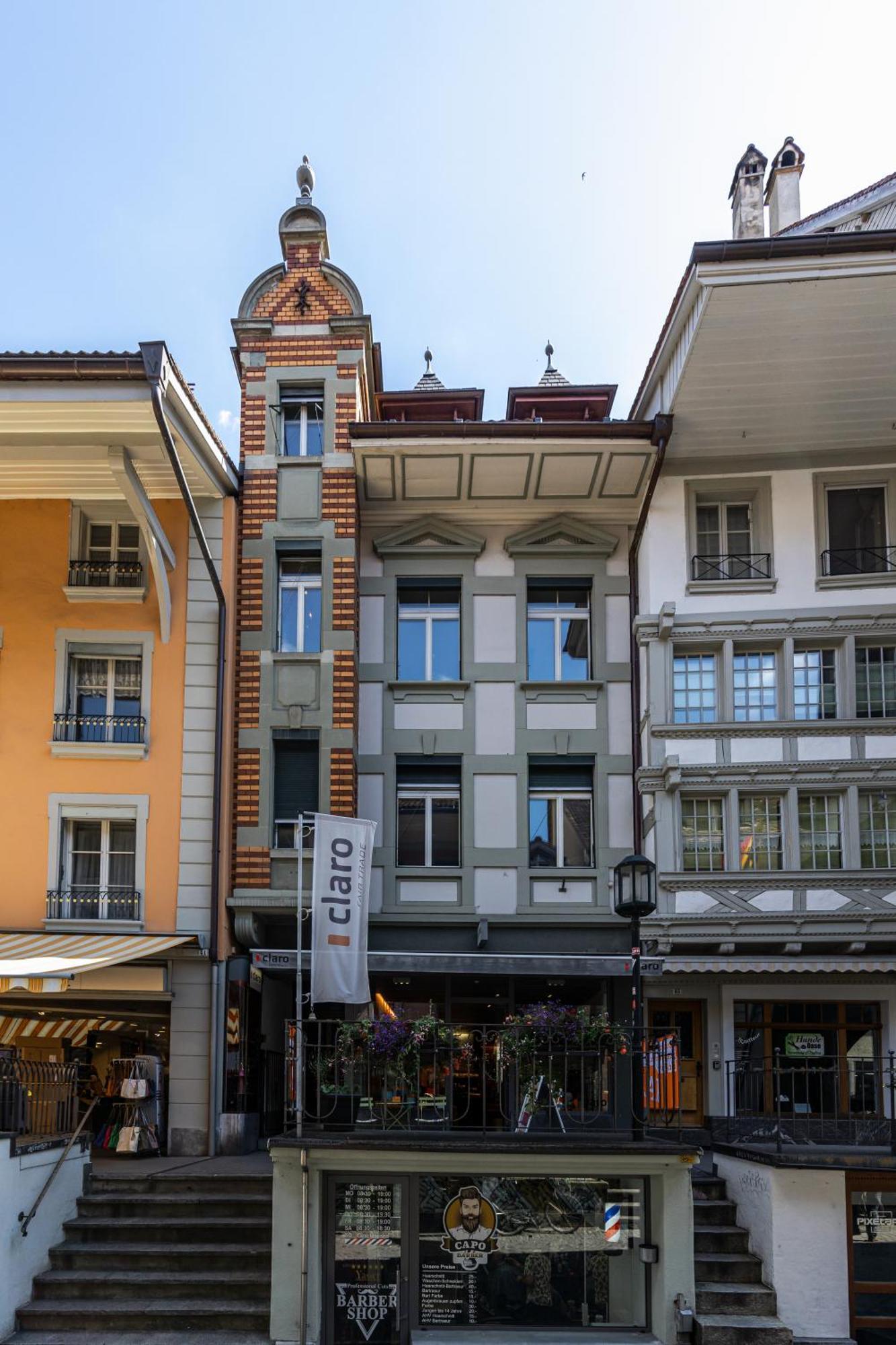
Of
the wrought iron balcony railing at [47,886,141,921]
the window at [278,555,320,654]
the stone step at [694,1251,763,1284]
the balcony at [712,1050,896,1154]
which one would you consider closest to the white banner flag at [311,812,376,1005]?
the stone step at [694,1251,763,1284]

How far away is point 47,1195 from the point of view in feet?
41.4

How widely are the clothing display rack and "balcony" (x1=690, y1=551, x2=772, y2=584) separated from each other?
10.1 meters

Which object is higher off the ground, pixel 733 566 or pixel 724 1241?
pixel 733 566

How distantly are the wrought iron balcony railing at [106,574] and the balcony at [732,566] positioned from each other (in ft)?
26.1

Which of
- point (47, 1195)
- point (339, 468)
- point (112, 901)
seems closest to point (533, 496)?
point (339, 468)

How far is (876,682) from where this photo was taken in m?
18.6

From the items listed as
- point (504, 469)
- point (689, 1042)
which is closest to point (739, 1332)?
point (689, 1042)

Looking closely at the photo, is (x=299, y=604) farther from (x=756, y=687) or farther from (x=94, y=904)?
(x=756, y=687)

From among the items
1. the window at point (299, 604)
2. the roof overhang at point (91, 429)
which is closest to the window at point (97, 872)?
the window at point (299, 604)

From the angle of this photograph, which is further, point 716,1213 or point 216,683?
point 216,683

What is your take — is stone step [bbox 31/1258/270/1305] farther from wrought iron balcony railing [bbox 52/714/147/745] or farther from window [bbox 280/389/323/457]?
window [bbox 280/389/323/457]

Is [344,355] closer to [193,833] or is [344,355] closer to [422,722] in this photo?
[422,722]

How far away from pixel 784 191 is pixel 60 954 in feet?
59.4

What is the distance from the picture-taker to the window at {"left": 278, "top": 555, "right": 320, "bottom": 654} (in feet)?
62.2
